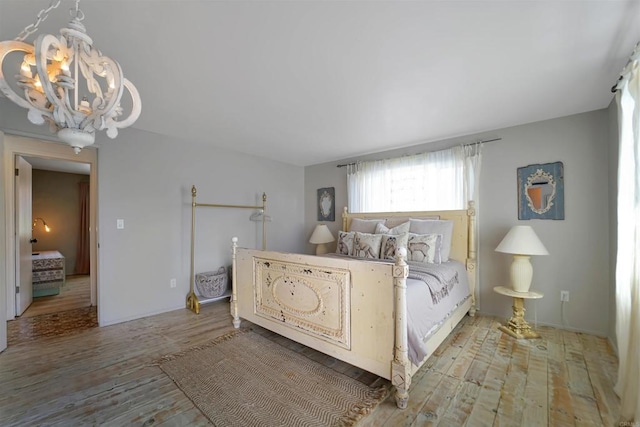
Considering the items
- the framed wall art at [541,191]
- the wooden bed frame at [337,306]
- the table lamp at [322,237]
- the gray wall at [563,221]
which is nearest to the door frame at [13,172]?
the wooden bed frame at [337,306]

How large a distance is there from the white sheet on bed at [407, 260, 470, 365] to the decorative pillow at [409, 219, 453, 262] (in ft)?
1.99

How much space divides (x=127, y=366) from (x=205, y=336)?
70cm

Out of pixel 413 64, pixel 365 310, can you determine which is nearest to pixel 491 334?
pixel 365 310

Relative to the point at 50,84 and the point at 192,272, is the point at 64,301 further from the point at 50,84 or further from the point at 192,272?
the point at 50,84

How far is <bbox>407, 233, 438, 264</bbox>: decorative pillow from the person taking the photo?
2959 millimetres

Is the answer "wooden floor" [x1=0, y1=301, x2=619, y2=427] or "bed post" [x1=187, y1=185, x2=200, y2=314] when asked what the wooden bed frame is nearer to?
"wooden floor" [x1=0, y1=301, x2=619, y2=427]

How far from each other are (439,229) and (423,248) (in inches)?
16.8

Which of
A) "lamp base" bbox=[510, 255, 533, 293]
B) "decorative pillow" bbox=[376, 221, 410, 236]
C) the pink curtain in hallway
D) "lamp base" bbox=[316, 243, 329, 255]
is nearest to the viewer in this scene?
"lamp base" bbox=[510, 255, 533, 293]

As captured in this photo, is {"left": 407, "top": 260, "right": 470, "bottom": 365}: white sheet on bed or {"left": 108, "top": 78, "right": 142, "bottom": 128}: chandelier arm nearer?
{"left": 108, "top": 78, "right": 142, "bottom": 128}: chandelier arm

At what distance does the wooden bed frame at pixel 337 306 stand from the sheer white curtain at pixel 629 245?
3.54 ft

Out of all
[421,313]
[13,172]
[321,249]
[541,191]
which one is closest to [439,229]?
[541,191]

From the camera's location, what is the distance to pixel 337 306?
2051 mm

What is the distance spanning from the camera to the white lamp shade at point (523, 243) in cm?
258

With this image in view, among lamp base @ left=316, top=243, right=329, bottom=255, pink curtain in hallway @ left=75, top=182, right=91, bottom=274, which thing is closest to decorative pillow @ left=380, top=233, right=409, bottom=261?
lamp base @ left=316, top=243, right=329, bottom=255
